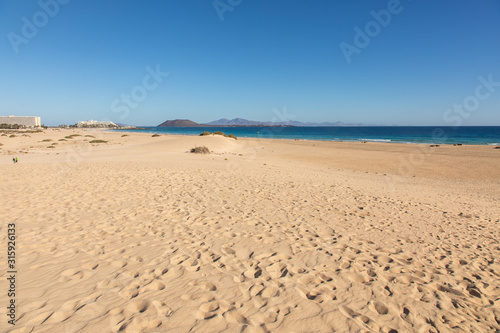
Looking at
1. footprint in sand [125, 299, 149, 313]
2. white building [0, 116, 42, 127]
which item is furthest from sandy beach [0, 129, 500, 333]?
white building [0, 116, 42, 127]

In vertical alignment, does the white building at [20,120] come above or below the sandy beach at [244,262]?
above

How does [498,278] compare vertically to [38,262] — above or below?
below

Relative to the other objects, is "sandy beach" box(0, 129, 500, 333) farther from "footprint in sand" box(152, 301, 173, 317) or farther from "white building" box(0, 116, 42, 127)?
"white building" box(0, 116, 42, 127)

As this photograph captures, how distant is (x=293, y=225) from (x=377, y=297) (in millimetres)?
2661

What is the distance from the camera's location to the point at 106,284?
353cm

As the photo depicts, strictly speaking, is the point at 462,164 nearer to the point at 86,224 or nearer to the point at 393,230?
the point at 393,230

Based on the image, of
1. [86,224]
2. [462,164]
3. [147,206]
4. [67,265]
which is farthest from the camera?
[462,164]

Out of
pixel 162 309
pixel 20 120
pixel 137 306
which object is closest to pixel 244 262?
pixel 162 309

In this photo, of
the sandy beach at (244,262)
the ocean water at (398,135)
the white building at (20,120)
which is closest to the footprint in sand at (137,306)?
the sandy beach at (244,262)

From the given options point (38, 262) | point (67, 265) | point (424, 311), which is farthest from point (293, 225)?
point (38, 262)

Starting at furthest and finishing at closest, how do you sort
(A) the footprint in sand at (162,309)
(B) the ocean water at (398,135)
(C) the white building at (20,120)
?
(C) the white building at (20,120)
(B) the ocean water at (398,135)
(A) the footprint in sand at (162,309)

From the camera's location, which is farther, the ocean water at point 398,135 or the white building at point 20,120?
the white building at point 20,120

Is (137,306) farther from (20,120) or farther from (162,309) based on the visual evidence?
(20,120)

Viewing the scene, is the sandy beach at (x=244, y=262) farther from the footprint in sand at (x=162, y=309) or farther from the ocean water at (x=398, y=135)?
the ocean water at (x=398, y=135)
